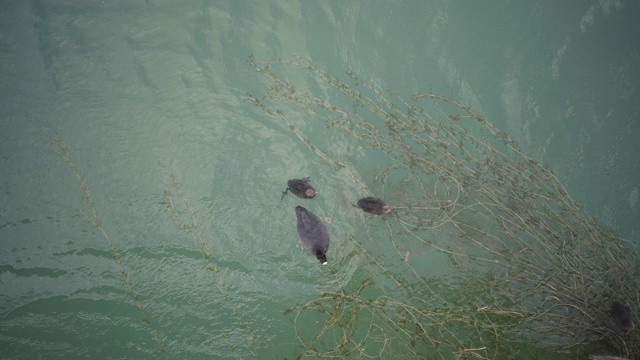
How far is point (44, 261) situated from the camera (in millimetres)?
3131

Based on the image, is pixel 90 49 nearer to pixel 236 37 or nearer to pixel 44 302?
pixel 236 37

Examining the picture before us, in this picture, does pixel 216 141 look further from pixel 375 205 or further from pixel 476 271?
pixel 476 271

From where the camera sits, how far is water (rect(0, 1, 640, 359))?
3.06 m

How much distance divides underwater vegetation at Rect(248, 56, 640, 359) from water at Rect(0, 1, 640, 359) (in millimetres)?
376

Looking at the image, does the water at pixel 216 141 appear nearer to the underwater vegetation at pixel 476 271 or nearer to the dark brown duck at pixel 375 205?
the underwater vegetation at pixel 476 271

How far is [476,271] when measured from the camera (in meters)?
2.87

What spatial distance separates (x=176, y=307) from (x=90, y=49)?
284 centimetres

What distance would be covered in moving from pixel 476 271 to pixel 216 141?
8.67ft

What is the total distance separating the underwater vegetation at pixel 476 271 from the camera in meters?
2.05

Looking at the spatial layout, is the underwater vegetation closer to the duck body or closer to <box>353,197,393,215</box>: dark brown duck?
<box>353,197,393,215</box>: dark brown duck

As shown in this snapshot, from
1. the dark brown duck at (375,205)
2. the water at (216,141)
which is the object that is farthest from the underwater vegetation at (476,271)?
the water at (216,141)

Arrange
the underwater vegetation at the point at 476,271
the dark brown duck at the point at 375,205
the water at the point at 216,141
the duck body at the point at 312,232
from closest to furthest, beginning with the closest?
the underwater vegetation at the point at 476,271 → the duck body at the point at 312,232 → the dark brown duck at the point at 375,205 → the water at the point at 216,141

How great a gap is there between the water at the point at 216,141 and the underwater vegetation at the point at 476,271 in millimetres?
376

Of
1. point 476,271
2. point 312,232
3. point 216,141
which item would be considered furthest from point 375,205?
point 216,141
